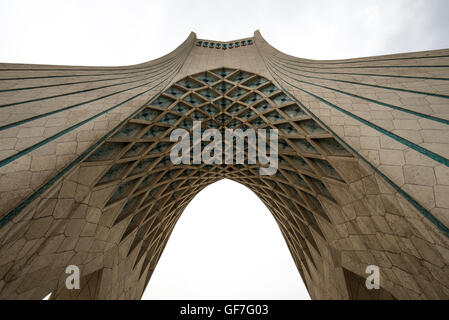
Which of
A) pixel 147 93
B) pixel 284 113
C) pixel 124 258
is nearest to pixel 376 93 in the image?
pixel 284 113

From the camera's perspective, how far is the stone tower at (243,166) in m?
3.45

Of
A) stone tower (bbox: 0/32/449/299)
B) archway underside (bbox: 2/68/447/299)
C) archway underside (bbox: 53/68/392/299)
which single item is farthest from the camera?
archway underside (bbox: 53/68/392/299)

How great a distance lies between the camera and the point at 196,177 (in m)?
10.2

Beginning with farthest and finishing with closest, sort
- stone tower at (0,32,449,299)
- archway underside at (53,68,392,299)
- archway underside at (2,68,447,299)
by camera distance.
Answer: archway underside at (53,68,392,299), archway underside at (2,68,447,299), stone tower at (0,32,449,299)

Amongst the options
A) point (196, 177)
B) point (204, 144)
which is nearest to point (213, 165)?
point (196, 177)

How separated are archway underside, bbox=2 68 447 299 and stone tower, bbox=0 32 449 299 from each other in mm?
48

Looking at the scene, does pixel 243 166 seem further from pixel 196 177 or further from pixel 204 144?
pixel 196 177

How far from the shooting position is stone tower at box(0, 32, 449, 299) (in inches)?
136

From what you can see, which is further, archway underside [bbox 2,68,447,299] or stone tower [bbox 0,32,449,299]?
archway underside [bbox 2,68,447,299]

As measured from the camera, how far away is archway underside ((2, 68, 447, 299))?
4832 millimetres

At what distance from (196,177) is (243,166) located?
2625 millimetres

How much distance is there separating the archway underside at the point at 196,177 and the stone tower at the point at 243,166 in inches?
1.9

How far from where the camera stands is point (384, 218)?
13.4ft

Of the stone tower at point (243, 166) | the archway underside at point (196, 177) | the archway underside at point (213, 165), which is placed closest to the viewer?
the stone tower at point (243, 166)
